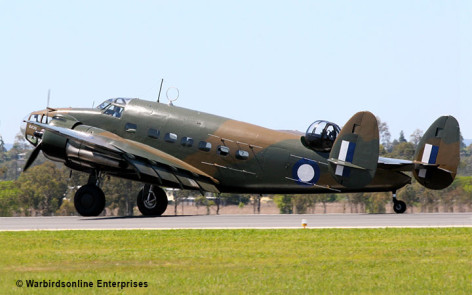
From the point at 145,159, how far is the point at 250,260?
12326 millimetres

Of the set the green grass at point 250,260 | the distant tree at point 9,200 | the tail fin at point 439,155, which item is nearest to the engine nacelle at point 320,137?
the tail fin at point 439,155

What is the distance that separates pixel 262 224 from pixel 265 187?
4.67 meters

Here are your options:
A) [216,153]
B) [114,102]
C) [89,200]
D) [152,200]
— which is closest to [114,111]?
[114,102]

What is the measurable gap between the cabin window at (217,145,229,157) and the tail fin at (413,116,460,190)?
6943 millimetres

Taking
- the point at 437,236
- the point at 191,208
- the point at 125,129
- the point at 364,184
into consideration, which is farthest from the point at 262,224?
the point at 191,208

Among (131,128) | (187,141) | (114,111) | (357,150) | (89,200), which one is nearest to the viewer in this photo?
(357,150)

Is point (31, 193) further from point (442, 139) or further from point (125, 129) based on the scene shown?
point (442, 139)

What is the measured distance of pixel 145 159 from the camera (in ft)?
96.5

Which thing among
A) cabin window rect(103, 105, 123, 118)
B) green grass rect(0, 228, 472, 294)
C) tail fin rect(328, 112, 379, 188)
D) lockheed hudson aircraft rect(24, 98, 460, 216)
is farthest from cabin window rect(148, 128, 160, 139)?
green grass rect(0, 228, 472, 294)

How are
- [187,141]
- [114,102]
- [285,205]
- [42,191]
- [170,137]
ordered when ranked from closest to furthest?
[187,141] < [170,137] < [114,102] < [285,205] < [42,191]

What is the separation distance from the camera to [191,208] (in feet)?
259

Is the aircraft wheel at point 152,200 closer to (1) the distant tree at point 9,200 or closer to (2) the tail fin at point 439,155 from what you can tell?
(2) the tail fin at point 439,155

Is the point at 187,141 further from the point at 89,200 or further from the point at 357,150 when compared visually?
the point at 357,150

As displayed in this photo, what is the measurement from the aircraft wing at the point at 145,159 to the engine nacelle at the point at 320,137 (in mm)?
3963
